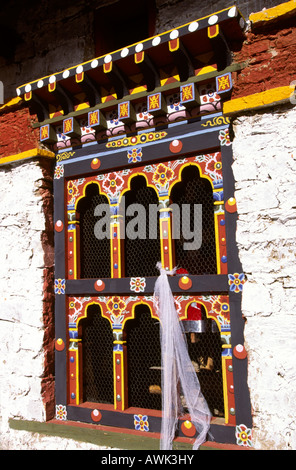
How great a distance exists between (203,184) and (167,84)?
1.33 metres

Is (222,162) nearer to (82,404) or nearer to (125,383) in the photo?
(125,383)

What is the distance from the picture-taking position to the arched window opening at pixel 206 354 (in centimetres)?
340

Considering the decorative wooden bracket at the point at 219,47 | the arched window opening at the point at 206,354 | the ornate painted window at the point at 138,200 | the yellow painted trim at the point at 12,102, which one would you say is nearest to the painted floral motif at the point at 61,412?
the ornate painted window at the point at 138,200

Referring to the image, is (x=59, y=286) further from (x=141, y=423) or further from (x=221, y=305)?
(x=221, y=305)

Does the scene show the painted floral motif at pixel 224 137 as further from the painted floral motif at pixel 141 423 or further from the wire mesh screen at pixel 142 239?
the painted floral motif at pixel 141 423

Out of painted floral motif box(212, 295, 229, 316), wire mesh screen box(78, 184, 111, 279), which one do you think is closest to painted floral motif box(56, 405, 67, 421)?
wire mesh screen box(78, 184, 111, 279)

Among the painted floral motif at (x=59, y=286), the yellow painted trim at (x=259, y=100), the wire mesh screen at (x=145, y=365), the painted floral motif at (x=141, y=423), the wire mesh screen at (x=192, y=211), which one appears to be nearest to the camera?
the yellow painted trim at (x=259, y=100)

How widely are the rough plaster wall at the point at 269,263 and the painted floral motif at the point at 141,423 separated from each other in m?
0.93

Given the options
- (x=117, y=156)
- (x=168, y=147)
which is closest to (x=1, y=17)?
(x=117, y=156)

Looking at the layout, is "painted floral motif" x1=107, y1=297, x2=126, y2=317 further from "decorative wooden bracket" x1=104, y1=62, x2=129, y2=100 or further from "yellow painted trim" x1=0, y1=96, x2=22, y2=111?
"yellow painted trim" x1=0, y1=96, x2=22, y2=111

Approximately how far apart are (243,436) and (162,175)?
2.16 metres

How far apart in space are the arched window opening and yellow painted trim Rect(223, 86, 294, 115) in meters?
1.57

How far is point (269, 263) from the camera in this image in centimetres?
286

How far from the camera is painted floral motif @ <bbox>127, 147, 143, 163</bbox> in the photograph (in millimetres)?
3617
